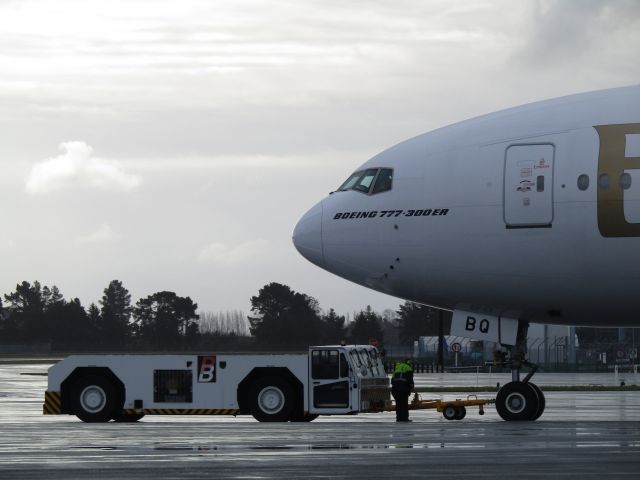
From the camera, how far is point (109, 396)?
33688 mm

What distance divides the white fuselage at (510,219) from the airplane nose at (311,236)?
0.11 ft

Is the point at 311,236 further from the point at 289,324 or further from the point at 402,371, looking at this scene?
the point at 289,324

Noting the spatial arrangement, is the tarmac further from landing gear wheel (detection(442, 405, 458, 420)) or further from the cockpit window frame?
the cockpit window frame

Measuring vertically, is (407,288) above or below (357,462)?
above

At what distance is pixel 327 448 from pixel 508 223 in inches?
336

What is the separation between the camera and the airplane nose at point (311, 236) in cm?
3045

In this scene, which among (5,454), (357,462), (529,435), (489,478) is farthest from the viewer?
(529,435)

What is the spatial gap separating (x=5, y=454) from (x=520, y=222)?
12.4 metres

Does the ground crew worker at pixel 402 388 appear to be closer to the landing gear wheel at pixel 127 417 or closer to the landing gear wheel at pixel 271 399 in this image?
the landing gear wheel at pixel 271 399

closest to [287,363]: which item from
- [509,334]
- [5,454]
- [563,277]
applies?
[509,334]

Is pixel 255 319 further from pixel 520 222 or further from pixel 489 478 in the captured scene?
pixel 489 478

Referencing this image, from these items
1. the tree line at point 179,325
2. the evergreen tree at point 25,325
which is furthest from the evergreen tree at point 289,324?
the evergreen tree at point 25,325

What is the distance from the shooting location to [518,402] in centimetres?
2959

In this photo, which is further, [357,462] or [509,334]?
[509,334]
